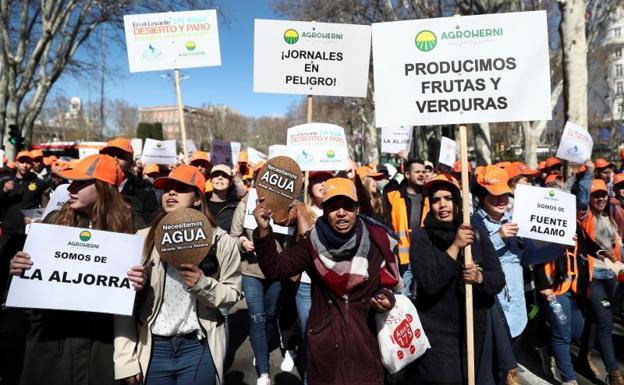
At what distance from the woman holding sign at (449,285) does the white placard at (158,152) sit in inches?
246

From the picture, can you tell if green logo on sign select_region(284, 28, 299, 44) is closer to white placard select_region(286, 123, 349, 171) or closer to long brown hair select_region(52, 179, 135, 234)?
white placard select_region(286, 123, 349, 171)

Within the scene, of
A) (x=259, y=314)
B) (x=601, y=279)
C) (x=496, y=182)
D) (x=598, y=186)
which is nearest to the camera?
(x=496, y=182)

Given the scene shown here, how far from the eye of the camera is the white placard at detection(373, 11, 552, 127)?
2.91 metres

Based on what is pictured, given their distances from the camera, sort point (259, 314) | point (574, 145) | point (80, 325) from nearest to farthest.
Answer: point (80, 325) < point (259, 314) < point (574, 145)

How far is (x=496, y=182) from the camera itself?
11.6 feet

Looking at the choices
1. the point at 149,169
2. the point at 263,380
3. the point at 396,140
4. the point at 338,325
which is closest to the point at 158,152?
the point at 149,169

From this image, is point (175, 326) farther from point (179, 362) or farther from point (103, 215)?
point (103, 215)

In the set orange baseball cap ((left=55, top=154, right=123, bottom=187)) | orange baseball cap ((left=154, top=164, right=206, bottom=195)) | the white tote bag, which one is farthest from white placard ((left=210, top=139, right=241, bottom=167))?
the white tote bag

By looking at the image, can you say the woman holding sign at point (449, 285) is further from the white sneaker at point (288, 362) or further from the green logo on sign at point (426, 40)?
the white sneaker at point (288, 362)

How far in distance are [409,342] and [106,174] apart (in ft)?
6.53

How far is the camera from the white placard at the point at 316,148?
4652 mm

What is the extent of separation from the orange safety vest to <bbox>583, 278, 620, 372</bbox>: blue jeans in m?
1.84

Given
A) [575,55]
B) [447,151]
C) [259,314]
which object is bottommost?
[259,314]

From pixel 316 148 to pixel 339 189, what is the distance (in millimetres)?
2226
